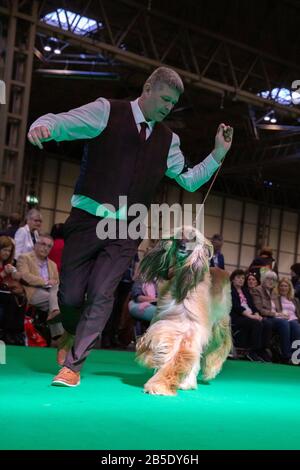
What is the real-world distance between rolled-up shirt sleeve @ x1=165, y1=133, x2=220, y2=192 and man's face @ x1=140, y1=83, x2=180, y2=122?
28 cm

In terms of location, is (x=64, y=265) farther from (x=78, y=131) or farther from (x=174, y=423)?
(x=174, y=423)

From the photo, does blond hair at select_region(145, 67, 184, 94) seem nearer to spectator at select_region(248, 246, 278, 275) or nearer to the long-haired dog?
the long-haired dog

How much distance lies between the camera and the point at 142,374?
4262 mm

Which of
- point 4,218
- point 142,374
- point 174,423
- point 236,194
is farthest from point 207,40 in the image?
point 236,194

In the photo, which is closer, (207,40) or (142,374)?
(142,374)

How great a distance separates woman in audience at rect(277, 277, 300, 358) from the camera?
796 cm

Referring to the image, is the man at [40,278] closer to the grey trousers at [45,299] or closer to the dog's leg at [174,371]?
the grey trousers at [45,299]

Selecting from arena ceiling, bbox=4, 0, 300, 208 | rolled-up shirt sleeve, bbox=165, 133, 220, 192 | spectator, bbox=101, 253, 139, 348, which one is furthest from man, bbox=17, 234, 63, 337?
arena ceiling, bbox=4, 0, 300, 208

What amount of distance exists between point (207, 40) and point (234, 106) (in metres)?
4.31

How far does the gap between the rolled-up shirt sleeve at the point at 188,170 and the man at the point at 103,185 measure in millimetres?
156

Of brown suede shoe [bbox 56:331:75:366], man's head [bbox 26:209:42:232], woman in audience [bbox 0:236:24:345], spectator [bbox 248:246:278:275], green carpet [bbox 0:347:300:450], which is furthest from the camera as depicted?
spectator [bbox 248:246:278:275]

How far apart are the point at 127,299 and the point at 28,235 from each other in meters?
1.47

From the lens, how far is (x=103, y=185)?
3.27 m

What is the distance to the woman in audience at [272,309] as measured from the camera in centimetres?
782
